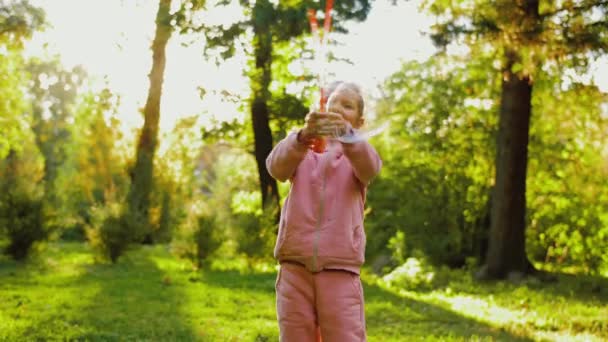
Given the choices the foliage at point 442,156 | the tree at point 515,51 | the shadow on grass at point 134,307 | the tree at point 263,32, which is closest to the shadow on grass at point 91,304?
the shadow on grass at point 134,307

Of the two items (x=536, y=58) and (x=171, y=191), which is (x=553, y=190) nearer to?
(x=536, y=58)

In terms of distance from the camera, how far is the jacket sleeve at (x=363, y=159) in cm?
318

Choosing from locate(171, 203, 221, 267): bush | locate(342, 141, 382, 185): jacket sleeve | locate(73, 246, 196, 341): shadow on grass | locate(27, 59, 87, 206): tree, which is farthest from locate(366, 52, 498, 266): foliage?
locate(27, 59, 87, 206): tree

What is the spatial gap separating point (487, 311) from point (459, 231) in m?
6.84

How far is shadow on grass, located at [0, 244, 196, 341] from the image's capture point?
6.87 meters

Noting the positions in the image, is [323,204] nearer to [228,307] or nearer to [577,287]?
[228,307]

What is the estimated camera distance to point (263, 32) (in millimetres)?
10055

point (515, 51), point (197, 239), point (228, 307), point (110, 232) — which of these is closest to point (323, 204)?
point (228, 307)

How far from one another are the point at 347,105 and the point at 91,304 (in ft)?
20.5

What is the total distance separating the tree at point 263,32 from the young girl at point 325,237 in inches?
126

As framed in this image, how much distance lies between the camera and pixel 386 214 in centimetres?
1834

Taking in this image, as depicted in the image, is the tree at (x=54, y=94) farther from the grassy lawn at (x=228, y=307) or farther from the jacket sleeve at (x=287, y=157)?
the jacket sleeve at (x=287, y=157)

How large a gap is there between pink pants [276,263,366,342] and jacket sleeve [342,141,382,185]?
16.9 inches

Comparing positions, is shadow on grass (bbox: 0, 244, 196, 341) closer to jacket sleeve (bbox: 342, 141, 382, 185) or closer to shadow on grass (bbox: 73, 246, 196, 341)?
shadow on grass (bbox: 73, 246, 196, 341)
